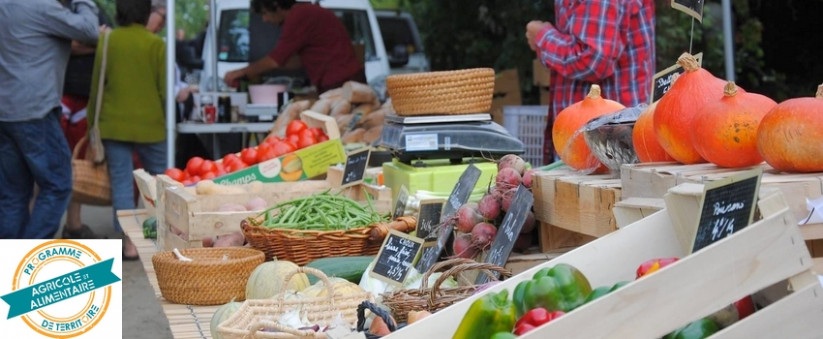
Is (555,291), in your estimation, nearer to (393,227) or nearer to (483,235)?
(483,235)

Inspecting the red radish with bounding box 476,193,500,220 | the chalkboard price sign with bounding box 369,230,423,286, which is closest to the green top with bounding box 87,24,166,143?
the chalkboard price sign with bounding box 369,230,423,286

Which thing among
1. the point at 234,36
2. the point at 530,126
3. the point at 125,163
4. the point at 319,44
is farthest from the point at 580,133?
the point at 234,36

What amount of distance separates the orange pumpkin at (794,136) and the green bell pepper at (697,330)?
54 cm

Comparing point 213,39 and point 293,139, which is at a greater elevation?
point 213,39

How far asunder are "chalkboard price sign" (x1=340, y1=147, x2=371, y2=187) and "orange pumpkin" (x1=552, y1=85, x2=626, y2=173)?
1474 millimetres

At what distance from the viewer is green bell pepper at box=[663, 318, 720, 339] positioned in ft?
5.79

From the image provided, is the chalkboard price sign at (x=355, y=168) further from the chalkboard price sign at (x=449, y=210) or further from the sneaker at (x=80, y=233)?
the sneaker at (x=80, y=233)

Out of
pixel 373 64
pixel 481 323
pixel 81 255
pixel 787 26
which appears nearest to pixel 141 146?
pixel 373 64

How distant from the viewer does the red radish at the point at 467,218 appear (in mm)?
3080

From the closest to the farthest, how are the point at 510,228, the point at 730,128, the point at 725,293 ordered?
the point at 725,293, the point at 730,128, the point at 510,228

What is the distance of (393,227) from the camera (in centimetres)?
354

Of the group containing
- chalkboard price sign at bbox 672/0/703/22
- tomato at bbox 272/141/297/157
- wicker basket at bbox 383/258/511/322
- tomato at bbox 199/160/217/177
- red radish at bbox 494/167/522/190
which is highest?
chalkboard price sign at bbox 672/0/703/22

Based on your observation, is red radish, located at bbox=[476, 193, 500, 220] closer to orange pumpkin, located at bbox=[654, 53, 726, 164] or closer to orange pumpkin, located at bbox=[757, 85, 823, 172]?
orange pumpkin, located at bbox=[654, 53, 726, 164]

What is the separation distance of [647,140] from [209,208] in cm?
216
